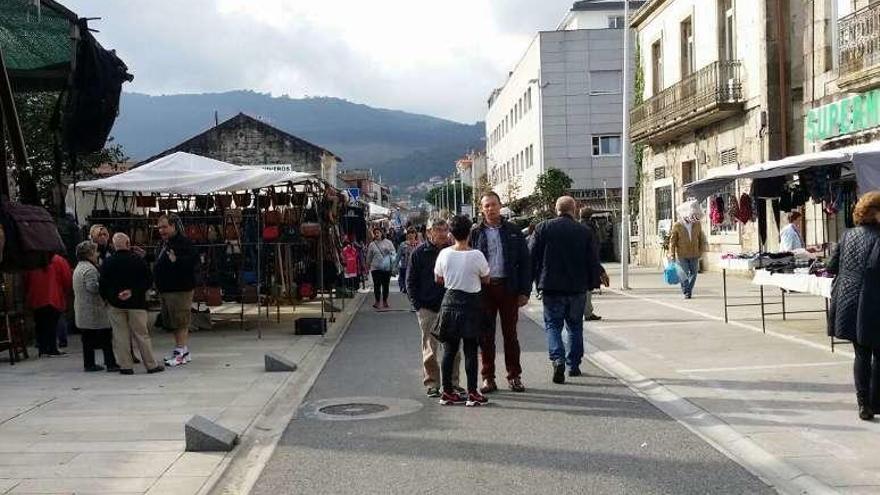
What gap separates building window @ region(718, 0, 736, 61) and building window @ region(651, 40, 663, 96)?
219 inches

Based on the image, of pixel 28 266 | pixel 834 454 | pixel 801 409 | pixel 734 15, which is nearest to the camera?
pixel 834 454

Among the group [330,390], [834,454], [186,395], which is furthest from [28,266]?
[834,454]

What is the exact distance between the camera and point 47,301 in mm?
12320

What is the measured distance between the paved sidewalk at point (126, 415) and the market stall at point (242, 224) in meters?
1.49

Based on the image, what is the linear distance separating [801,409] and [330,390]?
460 centimetres

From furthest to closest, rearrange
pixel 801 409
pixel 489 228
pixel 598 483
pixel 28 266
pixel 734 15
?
pixel 734 15
pixel 489 228
pixel 801 409
pixel 28 266
pixel 598 483

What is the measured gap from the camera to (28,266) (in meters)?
7.12

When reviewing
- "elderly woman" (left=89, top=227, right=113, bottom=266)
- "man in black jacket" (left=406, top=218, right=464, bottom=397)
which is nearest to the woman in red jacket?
"elderly woman" (left=89, top=227, right=113, bottom=266)

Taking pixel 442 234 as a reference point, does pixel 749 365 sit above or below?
below

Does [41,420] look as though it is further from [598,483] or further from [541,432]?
[598,483]

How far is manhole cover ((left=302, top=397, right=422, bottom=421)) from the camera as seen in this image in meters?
8.12

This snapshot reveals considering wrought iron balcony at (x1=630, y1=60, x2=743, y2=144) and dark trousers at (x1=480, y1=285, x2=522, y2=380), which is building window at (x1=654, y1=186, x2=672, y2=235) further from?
dark trousers at (x1=480, y1=285, x2=522, y2=380)

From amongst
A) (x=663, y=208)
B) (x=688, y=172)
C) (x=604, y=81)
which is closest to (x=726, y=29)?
(x=688, y=172)

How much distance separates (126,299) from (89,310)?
0.71 m
